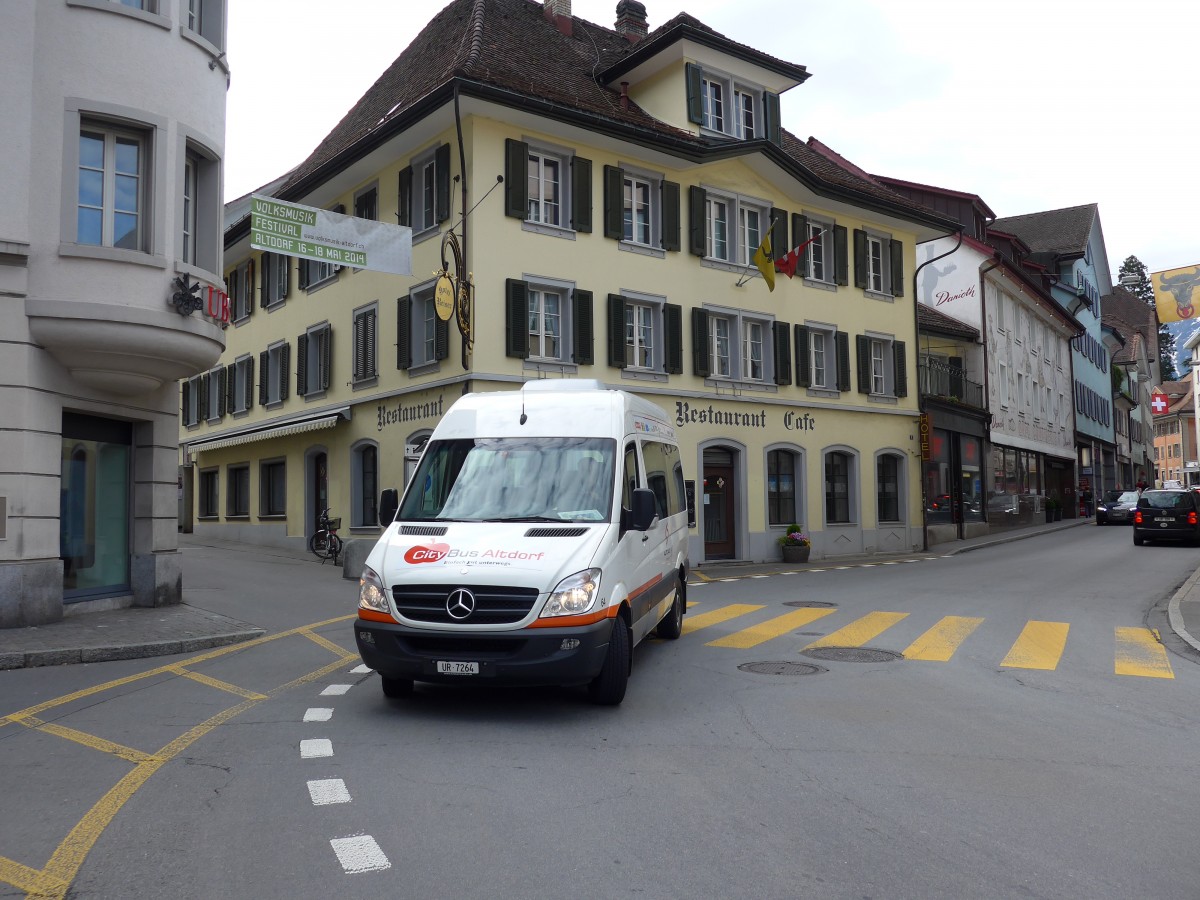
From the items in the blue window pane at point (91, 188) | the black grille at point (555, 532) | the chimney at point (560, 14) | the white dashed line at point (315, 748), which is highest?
the chimney at point (560, 14)

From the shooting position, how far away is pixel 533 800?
5.35 meters

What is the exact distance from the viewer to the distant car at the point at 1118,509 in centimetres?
4241

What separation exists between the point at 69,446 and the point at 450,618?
320 inches

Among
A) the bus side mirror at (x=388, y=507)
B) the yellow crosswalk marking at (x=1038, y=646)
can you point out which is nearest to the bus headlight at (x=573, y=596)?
the bus side mirror at (x=388, y=507)

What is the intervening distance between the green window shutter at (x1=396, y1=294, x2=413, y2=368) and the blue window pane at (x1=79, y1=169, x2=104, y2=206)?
33.4ft

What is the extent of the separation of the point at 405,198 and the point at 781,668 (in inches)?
652

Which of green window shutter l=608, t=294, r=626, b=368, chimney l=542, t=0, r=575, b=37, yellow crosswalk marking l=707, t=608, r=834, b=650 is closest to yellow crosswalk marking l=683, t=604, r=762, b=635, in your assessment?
yellow crosswalk marking l=707, t=608, r=834, b=650

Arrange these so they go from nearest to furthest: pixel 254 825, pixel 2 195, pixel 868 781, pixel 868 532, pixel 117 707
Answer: pixel 254 825
pixel 868 781
pixel 117 707
pixel 2 195
pixel 868 532

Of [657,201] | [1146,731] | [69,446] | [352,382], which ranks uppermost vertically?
[657,201]

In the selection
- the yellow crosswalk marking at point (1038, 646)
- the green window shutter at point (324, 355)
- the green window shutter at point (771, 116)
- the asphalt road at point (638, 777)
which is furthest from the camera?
the green window shutter at point (771, 116)

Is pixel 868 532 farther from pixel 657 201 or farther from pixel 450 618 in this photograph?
pixel 450 618

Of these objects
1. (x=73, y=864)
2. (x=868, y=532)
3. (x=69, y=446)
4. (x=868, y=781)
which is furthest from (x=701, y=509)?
(x=73, y=864)

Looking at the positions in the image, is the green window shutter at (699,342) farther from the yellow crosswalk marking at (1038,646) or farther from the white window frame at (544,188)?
the yellow crosswalk marking at (1038,646)

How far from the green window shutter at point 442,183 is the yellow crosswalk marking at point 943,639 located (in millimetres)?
13214
